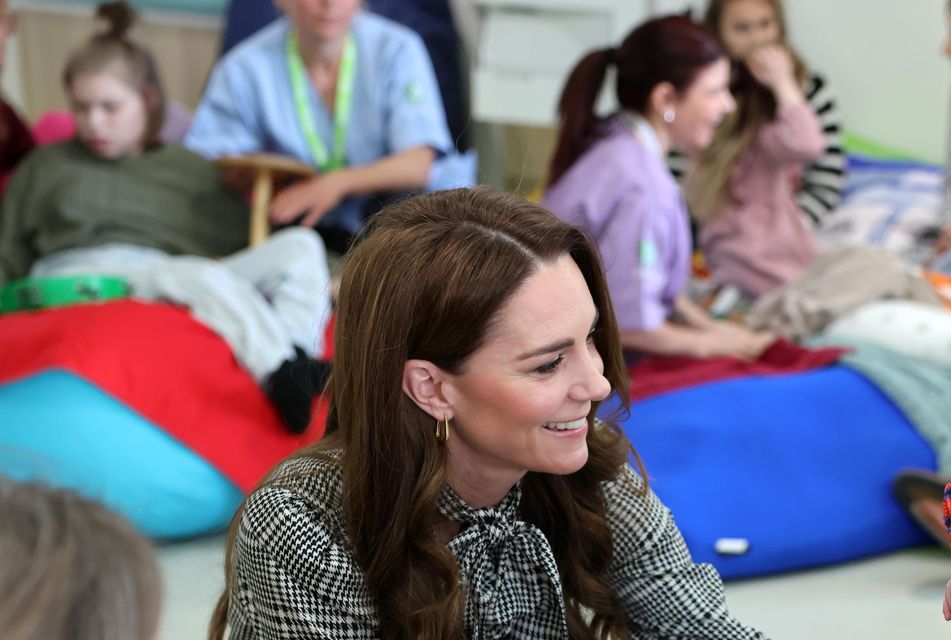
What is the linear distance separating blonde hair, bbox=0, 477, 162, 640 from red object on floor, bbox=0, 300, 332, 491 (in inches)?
60.8

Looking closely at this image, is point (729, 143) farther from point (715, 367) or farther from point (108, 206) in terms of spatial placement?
point (108, 206)

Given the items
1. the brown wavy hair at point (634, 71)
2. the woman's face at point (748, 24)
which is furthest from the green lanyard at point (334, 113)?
the woman's face at point (748, 24)

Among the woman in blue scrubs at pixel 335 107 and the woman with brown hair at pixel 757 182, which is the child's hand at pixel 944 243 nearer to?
the woman with brown hair at pixel 757 182

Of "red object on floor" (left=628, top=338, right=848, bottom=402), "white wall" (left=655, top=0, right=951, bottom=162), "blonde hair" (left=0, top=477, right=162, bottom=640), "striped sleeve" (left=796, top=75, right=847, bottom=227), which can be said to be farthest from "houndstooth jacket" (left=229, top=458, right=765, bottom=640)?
"white wall" (left=655, top=0, right=951, bottom=162)

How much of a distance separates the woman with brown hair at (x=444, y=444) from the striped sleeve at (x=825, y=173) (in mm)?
2295

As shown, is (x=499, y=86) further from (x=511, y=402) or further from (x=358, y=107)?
(x=511, y=402)

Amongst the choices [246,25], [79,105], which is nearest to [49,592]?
[79,105]

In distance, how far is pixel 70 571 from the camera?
0.72m

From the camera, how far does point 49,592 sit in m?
0.70

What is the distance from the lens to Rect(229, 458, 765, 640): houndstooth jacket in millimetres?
1268

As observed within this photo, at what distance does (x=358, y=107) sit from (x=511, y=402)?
79.4 inches

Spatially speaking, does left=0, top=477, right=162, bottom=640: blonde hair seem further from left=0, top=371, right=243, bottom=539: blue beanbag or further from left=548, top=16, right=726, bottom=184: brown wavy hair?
left=548, top=16, right=726, bottom=184: brown wavy hair

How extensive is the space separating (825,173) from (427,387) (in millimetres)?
2503

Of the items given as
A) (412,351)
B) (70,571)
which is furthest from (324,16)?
(70,571)
